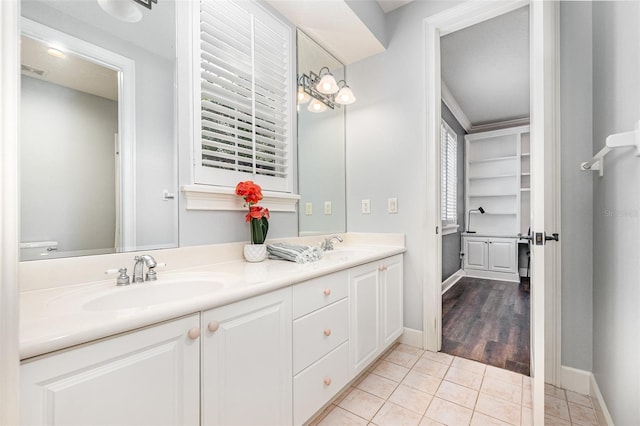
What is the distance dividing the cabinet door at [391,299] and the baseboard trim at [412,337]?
0.07m

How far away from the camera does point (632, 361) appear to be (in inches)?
39.2

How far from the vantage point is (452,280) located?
4.39 metres

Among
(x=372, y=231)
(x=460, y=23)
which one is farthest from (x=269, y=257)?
(x=460, y=23)

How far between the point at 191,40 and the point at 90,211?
958mm

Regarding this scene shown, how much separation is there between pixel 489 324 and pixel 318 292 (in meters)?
2.19

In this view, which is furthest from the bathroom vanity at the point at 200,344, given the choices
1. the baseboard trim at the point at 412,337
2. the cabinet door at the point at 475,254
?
the cabinet door at the point at 475,254

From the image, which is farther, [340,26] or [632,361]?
[340,26]

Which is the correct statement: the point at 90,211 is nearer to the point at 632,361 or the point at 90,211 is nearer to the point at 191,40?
the point at 191,40

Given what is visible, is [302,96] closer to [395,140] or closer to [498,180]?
[395,140]

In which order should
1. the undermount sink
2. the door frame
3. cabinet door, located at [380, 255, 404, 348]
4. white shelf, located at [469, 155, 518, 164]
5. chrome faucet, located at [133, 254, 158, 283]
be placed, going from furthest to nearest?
1. white shelf, located at [469, 155, 518, 164]
2. cabinet door, located at [380, 255, 404, 348]
3. the door frame
4. chrome faucet, located at [133, 254, 158, 283]
5. the undermount sink

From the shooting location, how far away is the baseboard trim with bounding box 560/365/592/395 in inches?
65.6

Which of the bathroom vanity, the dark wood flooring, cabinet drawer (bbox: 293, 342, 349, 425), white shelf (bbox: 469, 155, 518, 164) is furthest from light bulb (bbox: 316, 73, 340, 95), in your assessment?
white shelf (bbox: 469, 155, 518, 164)

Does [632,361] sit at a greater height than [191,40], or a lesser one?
lesser

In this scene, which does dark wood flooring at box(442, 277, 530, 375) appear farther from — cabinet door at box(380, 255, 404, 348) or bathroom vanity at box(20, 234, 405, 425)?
bathroom vanity at box(20, 234, 405, 425)
